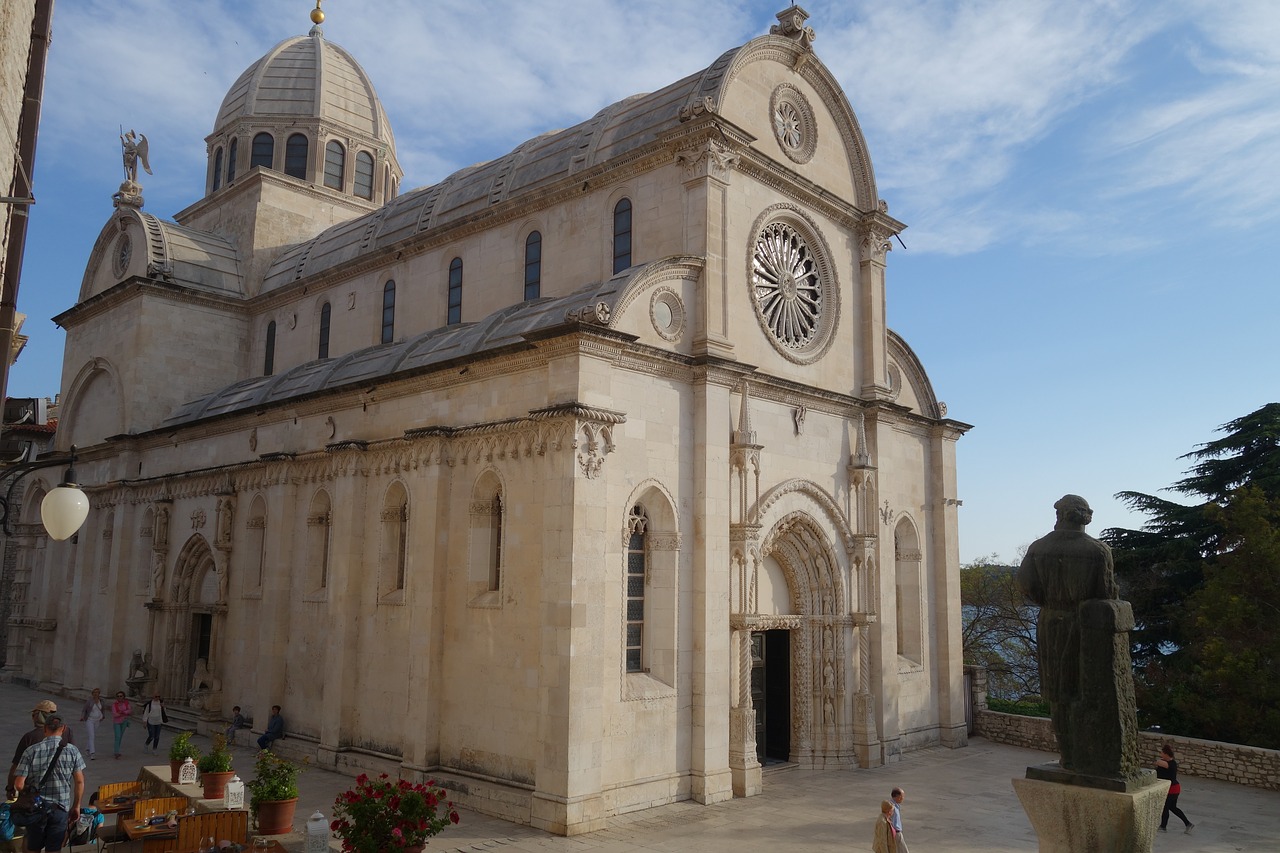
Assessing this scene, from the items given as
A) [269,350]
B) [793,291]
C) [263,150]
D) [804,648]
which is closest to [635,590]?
[804,648]

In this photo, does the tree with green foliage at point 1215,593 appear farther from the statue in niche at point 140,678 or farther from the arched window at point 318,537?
the statue in niche at point 140,678

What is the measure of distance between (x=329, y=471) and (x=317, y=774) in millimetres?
6613

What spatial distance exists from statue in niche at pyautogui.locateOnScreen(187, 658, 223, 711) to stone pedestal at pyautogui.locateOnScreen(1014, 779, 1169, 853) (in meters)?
21.0

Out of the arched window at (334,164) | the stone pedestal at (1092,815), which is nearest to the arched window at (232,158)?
the arched window at (334,164)

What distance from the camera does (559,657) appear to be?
51.8ft

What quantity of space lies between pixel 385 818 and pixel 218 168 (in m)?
33.1

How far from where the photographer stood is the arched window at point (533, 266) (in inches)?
896

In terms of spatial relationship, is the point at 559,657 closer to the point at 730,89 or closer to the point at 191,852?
the point at 191,852

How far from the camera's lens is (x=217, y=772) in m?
14.1

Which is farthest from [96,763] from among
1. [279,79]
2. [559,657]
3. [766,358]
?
[279,79]

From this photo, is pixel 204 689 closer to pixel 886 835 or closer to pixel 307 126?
pixel 886 835

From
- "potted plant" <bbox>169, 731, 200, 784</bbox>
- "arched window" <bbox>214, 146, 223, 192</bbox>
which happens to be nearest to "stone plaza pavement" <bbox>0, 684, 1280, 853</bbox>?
"potted plant" <bbox>169, 731, 200, 784</bbox>

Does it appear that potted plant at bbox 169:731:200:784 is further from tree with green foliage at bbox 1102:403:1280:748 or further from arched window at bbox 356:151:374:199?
arched window at bbox 356:151:374:199

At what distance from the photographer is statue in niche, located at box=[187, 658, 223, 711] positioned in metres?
24.1
